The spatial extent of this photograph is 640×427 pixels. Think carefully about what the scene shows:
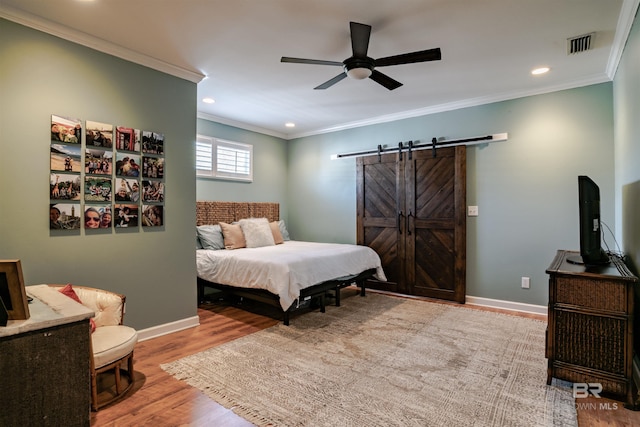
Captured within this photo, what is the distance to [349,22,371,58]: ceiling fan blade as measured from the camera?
2305mm

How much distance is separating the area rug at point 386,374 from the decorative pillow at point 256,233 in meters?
1.44

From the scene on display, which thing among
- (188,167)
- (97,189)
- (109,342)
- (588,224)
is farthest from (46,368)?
(588,224)

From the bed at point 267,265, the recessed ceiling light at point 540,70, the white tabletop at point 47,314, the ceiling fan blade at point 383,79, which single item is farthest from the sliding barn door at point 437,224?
the white tabletop at point 47,314

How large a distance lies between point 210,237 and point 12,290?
330 cm

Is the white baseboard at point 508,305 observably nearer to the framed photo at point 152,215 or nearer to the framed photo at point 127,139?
the framed photo at point 152,215

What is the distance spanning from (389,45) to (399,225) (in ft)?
8.61

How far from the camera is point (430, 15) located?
242 centimetres

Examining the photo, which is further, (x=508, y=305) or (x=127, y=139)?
(x=508, y=305)

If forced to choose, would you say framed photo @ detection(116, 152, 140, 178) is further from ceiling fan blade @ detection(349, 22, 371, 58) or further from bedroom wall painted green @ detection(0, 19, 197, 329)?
ceiling fan blade @ detection(349, 22, 371, 58)

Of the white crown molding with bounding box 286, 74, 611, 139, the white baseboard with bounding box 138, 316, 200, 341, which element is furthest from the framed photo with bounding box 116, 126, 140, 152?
the white crown molding with bounding box 286, 74, 611, 139

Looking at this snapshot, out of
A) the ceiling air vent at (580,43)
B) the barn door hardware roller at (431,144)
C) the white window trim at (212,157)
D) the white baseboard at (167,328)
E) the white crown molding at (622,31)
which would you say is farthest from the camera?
the white window trim at (212,157)

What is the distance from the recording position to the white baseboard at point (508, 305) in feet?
12.7

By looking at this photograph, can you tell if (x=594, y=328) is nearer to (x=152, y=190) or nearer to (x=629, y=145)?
(x=629, y=145)

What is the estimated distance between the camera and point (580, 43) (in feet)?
9.09
